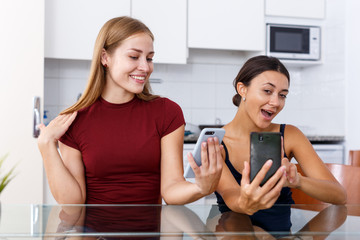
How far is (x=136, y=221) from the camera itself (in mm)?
932

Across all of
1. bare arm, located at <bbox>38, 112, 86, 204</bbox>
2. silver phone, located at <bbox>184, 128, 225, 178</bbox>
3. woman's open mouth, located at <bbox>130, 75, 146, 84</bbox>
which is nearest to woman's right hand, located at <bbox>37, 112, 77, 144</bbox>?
bare arm, located at <bbox>38, 112, 86, 204</bbox>

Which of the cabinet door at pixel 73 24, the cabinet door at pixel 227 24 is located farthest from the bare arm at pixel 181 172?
the cabinet door at pixel 227 24

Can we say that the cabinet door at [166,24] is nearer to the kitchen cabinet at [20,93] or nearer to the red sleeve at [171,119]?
the kitchen cabinet at [20,93]

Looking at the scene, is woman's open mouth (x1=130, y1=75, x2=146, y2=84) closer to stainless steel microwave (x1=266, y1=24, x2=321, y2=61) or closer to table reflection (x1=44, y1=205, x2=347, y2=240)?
table reflection (x1=44, y1=205, x2=347, y2=240)

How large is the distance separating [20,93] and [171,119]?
180cm

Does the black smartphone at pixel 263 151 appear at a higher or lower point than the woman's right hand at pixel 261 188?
higher

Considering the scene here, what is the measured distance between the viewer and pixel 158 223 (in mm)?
925

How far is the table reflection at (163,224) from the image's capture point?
2.75ft

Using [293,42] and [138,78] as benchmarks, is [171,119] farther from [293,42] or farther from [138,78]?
[293,42]

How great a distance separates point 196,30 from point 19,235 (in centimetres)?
290

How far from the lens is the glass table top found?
84 centimetres

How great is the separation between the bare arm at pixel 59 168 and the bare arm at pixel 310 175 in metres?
0.66

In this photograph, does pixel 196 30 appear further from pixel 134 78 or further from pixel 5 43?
pixel 134 78

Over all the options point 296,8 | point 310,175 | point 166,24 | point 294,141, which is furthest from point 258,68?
point 296,8
